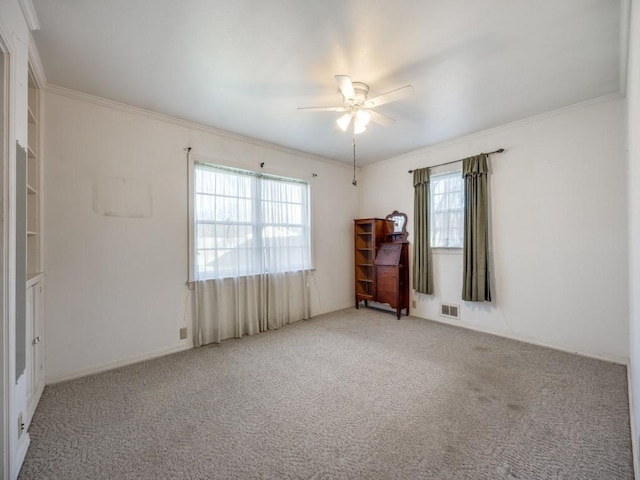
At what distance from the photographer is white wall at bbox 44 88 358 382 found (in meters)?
2.52

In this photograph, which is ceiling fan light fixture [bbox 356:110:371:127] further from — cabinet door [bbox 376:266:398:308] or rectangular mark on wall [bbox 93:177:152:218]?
cabinet door [bbox 376:266:398:308]

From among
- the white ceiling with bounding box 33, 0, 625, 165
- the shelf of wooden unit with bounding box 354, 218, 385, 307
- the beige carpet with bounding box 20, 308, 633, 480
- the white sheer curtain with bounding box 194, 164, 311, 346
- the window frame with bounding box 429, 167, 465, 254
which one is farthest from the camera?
the shelf of wooden unit with bounding box 354, 218, 385, 307

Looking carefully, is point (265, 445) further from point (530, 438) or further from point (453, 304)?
point (453, 304)

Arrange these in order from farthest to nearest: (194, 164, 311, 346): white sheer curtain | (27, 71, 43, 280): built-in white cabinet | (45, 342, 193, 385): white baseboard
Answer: (194, 164, 311, 346): white sheer curtain, (45, 342, 193, 385): white baseboard, (27, 71, 43, 280): built-in white cabinet

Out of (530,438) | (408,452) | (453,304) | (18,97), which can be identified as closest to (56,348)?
(18,97)

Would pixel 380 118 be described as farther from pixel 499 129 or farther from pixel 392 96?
pixel 499 129

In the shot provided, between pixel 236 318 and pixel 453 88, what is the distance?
3.52 metres

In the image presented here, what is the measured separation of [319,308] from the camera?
464 centimetres

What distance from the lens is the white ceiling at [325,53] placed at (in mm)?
1722

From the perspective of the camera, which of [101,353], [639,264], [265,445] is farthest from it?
[101,353]

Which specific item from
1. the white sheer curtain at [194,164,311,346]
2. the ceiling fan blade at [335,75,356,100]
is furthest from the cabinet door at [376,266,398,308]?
the ceiling fan blade at [335,75,356,100]

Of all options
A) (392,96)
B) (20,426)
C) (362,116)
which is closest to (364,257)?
(362,116)

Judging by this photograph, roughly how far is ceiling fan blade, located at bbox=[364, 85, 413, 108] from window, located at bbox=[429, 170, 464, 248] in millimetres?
2125

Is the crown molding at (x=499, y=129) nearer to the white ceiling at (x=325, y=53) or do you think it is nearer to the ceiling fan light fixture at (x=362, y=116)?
the white ceiling at (x=325, y=53)
